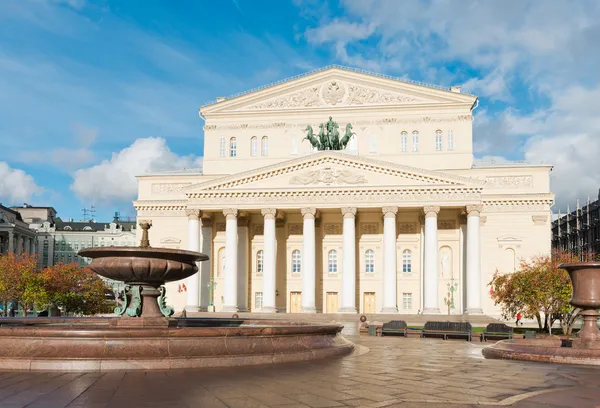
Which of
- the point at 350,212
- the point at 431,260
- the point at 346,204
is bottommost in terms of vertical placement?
the point at 431,260

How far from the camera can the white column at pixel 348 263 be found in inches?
2185

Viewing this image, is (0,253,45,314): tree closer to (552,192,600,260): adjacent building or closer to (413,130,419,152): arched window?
(413,130,419,152): arched window

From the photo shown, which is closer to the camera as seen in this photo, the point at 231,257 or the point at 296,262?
the point at 231,257

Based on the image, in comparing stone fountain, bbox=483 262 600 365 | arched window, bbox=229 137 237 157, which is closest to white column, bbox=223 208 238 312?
arched window, bbox=229 137 237 157

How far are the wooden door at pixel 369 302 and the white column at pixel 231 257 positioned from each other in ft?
40.3

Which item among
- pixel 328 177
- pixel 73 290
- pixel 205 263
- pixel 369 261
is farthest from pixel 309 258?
pixel 73 290

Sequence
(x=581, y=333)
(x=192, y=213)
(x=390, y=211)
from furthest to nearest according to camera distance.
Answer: (x=192, y=213)
(x=390, y=211)
(x=581, y=333)

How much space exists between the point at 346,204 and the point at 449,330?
994 inches

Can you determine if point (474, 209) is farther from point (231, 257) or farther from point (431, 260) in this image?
point (231, 257)

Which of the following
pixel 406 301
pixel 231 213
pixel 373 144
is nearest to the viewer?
pixel 231 213

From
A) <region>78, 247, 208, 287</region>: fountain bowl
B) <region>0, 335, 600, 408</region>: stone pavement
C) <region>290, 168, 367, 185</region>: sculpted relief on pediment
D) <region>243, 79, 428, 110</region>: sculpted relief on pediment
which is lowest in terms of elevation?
<region>0, 335, 600, 408</region>: stone pavement

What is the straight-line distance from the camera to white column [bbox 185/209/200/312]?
192ft

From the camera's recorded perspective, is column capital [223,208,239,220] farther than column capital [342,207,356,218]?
Yes

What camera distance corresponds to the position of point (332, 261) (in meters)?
62.8
